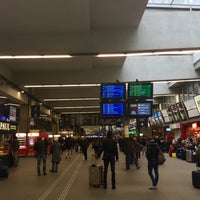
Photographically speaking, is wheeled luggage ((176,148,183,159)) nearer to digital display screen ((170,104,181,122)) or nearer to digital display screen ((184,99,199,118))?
digital display screen ((184,99,199,118))

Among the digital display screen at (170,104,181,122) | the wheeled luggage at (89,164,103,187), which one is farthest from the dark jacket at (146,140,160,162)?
the digital display screen at (170,104,181,122)

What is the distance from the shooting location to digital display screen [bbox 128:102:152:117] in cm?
1803

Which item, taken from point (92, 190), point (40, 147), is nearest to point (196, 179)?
point (92, 190)

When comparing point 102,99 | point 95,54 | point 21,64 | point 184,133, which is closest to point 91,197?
point 95,54

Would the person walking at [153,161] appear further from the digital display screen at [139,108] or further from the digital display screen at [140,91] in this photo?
the digital display screen at [140,91]

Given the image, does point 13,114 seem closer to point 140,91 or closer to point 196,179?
point 140,91

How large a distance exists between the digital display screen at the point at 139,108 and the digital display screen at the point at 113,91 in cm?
66

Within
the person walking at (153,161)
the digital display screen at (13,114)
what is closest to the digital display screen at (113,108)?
the digital display screen at (13,114)

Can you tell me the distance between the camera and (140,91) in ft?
59.7

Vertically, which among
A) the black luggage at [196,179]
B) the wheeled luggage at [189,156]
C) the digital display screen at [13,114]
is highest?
the digital display screen at [13,114]

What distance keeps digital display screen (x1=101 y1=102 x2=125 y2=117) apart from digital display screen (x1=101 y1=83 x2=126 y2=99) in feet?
1.12

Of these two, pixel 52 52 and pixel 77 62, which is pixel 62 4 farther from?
pixel 77 62

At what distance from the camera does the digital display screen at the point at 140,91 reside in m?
18.1

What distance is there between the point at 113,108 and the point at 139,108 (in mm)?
1281
